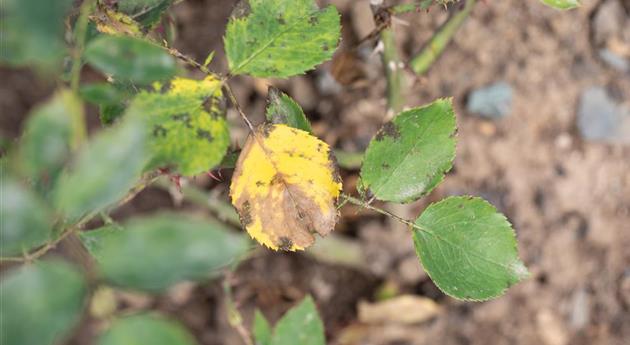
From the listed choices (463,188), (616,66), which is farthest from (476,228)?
(616,66)

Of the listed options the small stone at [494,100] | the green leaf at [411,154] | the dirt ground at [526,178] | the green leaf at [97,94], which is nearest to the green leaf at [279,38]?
the green leaf at [411,154]

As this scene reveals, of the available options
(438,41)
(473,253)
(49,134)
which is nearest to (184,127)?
(49,134)

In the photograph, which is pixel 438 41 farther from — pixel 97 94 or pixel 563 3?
pixel 97 94

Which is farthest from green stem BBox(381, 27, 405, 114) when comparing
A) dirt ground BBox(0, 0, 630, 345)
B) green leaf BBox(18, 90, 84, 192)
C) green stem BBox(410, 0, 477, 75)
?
green leaf BBox(18, 90, 84, 192)

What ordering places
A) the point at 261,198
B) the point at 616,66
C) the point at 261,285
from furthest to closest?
the point at 261,285
the point at 616,66
the point at 261,198

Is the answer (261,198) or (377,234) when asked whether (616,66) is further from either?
(261,198)

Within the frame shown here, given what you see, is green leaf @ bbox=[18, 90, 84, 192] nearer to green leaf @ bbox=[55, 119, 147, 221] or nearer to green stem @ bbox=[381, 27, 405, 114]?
green leaf @ bbox=[55, 119, 147, 221]
